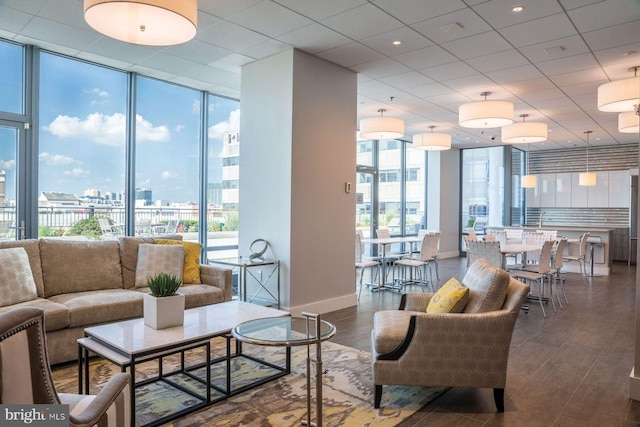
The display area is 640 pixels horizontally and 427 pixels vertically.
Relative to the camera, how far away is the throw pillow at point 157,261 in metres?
4.40

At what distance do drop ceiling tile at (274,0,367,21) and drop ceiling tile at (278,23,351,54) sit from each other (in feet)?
0.88

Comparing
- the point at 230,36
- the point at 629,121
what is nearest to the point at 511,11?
the point at 230,36

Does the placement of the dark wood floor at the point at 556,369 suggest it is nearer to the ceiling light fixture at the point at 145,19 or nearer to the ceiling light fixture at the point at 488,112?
the ceiling light fixture at the point at 488,112

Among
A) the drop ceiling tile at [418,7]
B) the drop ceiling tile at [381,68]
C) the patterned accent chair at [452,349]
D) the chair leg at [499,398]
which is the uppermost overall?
the drop ceiling tile at [381,68]

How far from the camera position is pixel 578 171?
11.9m

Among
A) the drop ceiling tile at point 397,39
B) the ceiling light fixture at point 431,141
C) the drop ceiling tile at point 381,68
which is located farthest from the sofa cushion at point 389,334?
the ceiling light fixture at point 431,141

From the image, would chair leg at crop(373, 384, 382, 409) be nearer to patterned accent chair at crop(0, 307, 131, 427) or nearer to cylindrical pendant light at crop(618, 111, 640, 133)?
patterned accent chair at crop(0, 307, 131, 427)

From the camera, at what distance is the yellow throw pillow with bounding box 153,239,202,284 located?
4.58 metres

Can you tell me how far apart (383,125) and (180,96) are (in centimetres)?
305

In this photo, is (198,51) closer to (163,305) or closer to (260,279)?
(260,279)

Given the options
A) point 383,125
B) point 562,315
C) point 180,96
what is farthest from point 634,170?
point 180,96

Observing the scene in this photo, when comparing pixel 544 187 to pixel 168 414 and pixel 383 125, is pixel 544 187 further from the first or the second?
pixel 168 414

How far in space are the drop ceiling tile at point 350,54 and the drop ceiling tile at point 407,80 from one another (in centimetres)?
73

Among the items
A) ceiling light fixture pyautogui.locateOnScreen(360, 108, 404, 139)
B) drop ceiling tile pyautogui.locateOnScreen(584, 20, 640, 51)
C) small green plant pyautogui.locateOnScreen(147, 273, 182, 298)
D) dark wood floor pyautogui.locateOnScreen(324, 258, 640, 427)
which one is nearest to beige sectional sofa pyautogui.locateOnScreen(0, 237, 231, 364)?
small green plant pyautogui.locateOnScreen(147, 273, 182, 298)
